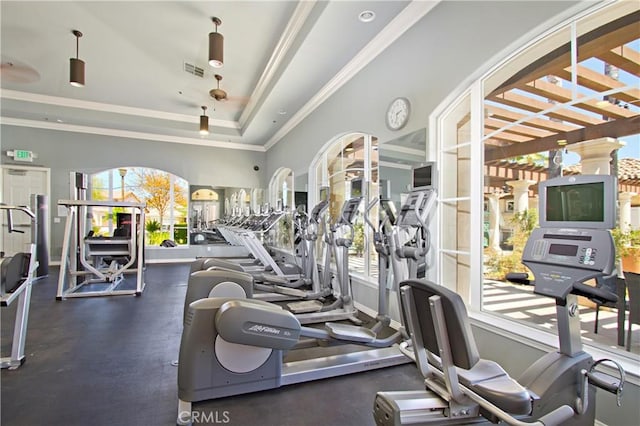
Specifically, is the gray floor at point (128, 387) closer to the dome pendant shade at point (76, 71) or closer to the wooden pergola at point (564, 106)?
the wooden pergola at point (564, 106)

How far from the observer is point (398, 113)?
379cm

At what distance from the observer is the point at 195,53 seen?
5.14 meters

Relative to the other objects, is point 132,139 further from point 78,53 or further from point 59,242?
point 78,53

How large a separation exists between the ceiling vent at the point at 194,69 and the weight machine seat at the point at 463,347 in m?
5.53

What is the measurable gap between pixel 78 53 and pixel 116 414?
5.49m

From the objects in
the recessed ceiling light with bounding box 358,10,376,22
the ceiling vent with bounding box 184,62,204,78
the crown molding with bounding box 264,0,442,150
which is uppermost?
the ceiling vent with bounding box 184,62,204,78

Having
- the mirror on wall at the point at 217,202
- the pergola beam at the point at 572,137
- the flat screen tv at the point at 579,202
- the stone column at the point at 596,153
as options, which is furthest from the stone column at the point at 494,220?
the mirror on wall at the point at 217,202

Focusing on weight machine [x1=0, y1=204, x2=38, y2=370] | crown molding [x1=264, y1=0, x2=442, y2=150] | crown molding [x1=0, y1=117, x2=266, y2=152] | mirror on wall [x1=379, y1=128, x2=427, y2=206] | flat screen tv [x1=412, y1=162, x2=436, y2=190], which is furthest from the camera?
crown molding [x1=0, y1=117, x2=266, y2=152]

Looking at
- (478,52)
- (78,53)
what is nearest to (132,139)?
(78,53)

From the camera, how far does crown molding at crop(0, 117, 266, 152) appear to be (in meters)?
7.72

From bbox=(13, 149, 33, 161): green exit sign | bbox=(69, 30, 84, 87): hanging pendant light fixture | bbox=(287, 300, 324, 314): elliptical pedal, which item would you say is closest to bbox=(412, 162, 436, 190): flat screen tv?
bbox=(287, 300, 324, 314): elliptical pedal

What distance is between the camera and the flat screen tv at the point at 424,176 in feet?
9.78

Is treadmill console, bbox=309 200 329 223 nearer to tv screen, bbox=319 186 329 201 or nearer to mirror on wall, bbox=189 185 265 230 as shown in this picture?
tv screen, bbox=319 186 329 201

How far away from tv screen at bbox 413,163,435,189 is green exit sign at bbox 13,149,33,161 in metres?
9.18
